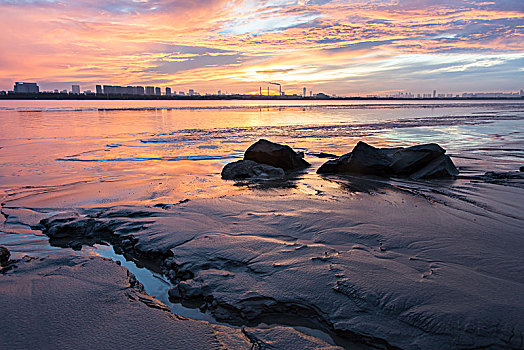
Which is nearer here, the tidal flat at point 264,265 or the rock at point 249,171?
the tidal flat at point 264,265

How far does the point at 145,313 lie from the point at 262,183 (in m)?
4.54

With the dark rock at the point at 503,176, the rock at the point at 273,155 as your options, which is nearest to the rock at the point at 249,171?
the rock at the point at 273,155

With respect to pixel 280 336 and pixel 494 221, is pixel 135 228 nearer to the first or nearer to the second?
pixel 280 336

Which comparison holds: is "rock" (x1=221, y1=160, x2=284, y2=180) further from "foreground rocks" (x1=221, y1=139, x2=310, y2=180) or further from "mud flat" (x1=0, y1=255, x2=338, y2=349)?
"mud flat" (x1=0, y1=255, x2=338, y2=349)

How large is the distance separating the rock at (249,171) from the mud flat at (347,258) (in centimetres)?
185

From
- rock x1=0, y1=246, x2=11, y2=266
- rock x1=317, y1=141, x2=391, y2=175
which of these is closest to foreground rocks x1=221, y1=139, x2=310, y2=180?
rock x1=317, y1=141, x2=391, y2=175

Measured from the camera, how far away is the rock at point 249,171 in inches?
290

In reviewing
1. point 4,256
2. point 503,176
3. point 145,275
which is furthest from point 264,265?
point 503,176

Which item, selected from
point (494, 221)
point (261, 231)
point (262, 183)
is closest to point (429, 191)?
point (494, 221)

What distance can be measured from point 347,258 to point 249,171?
175 inches

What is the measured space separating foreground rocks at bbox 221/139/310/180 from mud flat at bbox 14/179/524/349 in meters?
1.92

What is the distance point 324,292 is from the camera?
2729 mm

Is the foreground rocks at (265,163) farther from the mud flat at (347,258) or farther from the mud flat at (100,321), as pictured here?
the mud flat at (100,321)

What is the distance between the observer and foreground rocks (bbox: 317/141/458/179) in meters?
7.40
